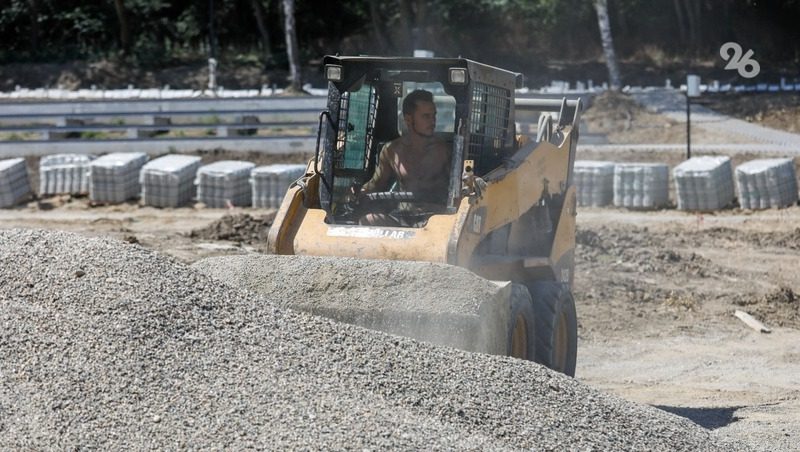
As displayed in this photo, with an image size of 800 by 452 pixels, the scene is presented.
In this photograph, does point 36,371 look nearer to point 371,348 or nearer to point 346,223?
point 371,348

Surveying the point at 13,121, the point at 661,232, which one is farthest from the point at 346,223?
the point at 13,121

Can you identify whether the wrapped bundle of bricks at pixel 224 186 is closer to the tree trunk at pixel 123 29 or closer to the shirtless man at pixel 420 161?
the shirtless man at pixel 420 161

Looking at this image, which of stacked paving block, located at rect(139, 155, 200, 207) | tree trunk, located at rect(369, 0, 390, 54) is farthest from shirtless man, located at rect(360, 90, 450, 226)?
tree trunk, located at rect(369, 0, 390, 54)

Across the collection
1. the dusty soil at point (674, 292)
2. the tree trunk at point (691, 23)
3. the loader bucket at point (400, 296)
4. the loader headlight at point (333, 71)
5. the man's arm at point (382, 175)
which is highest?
the tree trunk at point (691, 23)

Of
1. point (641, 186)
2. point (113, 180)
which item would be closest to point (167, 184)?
point (113, 180)

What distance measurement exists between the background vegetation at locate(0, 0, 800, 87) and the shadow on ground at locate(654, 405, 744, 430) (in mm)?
28051

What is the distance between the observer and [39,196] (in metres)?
21.7

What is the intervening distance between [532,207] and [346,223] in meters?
1.72

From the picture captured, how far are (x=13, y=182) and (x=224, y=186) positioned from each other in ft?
12.6

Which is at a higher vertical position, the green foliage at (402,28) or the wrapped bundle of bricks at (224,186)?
the green foliage at (402,28)

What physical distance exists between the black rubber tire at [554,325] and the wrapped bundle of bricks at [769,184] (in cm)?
1026

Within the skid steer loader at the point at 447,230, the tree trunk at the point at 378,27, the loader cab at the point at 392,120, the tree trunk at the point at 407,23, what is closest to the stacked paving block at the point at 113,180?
the skid steer loader at the point at 447,230

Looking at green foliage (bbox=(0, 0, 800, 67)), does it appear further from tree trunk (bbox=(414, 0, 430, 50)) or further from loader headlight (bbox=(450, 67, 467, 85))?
loader headlight (bbox=(450, 67, 467, 85))

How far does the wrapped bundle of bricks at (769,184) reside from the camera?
63.8 ft
